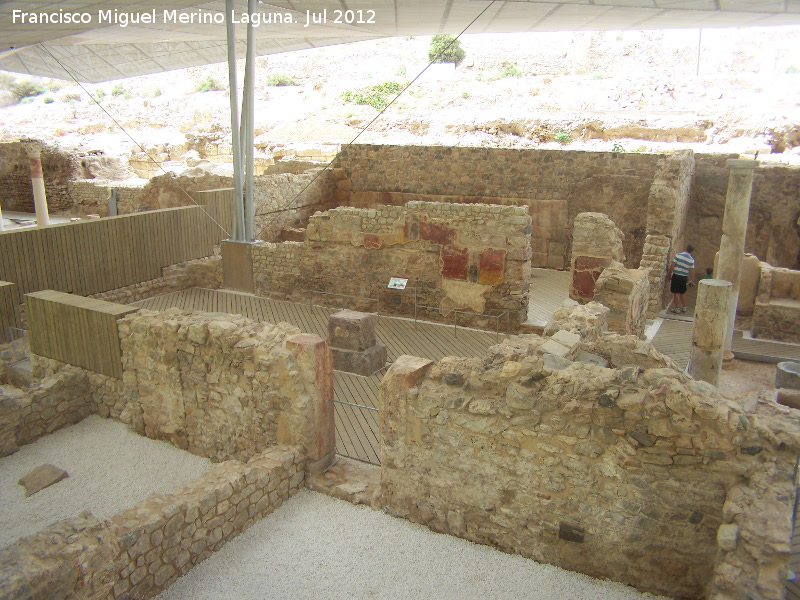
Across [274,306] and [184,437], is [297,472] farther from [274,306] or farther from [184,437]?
[274,306]

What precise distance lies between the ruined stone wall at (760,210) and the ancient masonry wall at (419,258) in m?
7.45

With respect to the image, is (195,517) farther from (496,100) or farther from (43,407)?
(496,100)

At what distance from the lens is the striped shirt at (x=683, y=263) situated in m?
11.8

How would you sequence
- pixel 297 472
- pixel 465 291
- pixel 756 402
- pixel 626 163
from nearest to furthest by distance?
1. pixel 756 402
2. pixel 297 472
3. pixel 465 291
4. pixel 626 163

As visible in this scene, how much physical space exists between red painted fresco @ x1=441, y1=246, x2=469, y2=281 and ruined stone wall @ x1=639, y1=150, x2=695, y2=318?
12.9 ft

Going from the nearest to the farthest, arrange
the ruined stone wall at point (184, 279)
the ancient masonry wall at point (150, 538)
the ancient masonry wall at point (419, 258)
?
the ancient masonry wall at point (150, 538)
the ancient masonry wall at point (419, 258)
the ruined stone wall at point (184, 279)

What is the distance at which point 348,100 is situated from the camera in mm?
32844

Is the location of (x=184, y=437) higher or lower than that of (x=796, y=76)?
lower

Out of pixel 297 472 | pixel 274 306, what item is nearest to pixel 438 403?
pixel 297 472

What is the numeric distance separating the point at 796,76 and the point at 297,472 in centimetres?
3654

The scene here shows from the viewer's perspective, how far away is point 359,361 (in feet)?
25.9

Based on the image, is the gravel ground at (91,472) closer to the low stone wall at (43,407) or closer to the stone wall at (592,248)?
the low stone wall at (43,407)

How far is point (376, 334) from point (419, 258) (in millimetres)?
1449

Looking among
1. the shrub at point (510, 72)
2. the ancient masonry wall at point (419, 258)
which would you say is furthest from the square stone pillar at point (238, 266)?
the shrub at point (510, 72)
